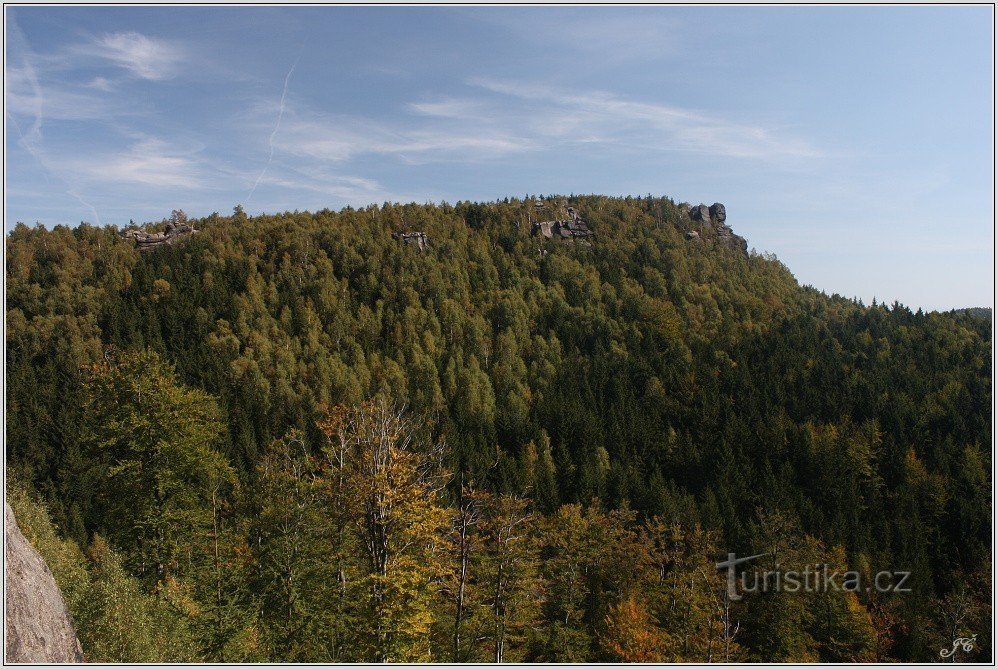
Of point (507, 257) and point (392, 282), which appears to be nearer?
point (392, 282)

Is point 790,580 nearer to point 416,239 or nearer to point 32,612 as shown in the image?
point 32,612

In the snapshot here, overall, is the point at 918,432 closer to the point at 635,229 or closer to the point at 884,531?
the point at 884,531

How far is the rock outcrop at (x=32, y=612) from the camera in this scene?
13.4m

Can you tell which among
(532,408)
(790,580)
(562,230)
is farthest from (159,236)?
(790,580)

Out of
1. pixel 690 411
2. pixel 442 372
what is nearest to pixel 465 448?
pixel 442 372

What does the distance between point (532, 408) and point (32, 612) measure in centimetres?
10971

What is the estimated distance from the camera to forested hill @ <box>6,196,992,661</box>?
23844 mm

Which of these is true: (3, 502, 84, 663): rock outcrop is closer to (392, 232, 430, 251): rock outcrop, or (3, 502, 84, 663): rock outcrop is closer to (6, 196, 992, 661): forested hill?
(6, 196, 992, 661): forested hill

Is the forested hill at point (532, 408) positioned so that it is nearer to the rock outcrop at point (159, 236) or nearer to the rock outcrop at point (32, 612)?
the rock outcrop at point (159, 236)

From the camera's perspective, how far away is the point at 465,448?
3937 inches

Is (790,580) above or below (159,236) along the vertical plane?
below

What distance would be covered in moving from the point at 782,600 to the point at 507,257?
13184cm

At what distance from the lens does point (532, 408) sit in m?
122

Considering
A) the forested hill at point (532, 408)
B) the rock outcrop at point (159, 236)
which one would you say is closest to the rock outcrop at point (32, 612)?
the forested hill at point (532, 408)
